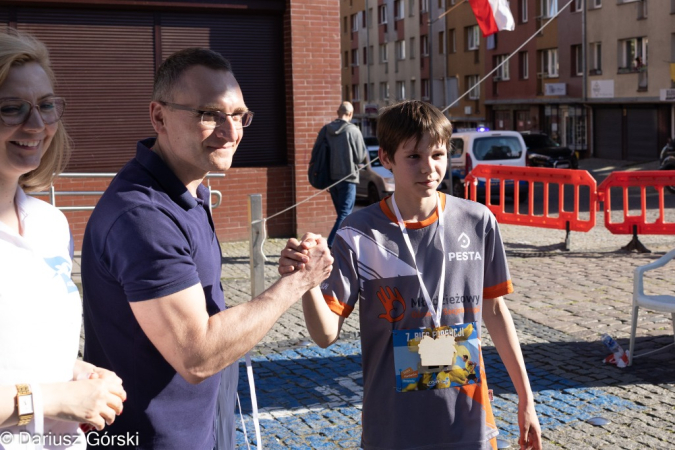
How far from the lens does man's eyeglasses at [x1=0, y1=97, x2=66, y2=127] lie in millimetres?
2197

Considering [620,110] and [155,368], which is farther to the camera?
[620,110]

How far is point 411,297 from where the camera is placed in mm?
3014

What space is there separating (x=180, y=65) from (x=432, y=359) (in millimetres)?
1305

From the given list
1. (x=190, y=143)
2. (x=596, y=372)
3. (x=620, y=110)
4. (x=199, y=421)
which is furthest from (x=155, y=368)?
(x=620, y=110)

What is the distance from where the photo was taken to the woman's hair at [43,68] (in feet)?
7.17

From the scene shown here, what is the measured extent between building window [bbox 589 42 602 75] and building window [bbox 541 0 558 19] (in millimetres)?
3405

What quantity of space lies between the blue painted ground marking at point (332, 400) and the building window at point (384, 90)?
66047 millimetres

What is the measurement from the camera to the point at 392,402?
2941 mm

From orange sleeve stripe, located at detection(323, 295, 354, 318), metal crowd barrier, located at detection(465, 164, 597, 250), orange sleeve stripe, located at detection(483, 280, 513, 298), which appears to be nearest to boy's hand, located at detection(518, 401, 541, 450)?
orange sleeve stripe, located at detection(483, 280, 513, 298)

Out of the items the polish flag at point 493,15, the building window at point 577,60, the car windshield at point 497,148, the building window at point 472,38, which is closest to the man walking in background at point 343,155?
the polish flag at point 493,15

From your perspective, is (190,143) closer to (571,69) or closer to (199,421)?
(199,421)

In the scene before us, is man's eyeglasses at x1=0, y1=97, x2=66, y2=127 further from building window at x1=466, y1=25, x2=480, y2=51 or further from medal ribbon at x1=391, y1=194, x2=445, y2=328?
building window at x1=466, y1=25, x2=480, y2=51

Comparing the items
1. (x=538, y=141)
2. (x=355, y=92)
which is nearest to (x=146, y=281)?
(x=538, y=141)

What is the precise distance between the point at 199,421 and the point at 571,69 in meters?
46.6
